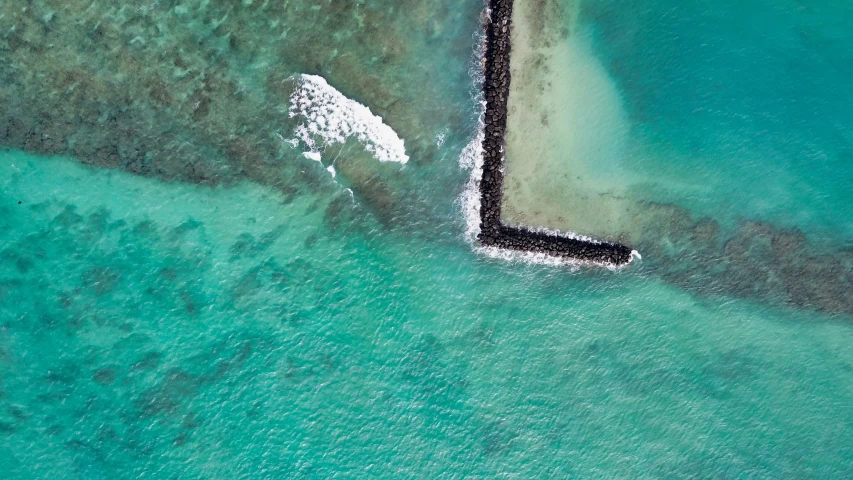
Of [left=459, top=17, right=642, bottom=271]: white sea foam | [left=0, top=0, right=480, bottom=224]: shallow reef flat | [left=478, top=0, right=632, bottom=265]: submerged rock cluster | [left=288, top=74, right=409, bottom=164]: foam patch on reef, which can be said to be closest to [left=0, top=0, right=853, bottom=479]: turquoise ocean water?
[left=0, top=0, right=480, bottom=224]: shallow reef flat

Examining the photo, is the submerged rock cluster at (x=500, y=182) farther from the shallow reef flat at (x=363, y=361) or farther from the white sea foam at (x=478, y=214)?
the shallow reef flat at (x=363, y=361)

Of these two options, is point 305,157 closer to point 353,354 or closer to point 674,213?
point 353,354

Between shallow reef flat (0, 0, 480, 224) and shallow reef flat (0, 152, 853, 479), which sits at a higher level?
shallow reef flat (0, 0, 480, 224)

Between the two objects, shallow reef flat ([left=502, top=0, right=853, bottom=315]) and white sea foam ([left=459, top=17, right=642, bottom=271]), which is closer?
shallow reef flat ([left=502, top=0, right=853, bottom=315])

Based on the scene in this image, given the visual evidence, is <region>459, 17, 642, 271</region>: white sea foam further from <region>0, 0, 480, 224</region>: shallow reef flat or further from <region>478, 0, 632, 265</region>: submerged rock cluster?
<region>0, 0, 480, 224</region>: shallow reef flat

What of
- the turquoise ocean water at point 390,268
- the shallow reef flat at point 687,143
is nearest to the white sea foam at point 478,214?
the turquoise ocean water at point 390,268
